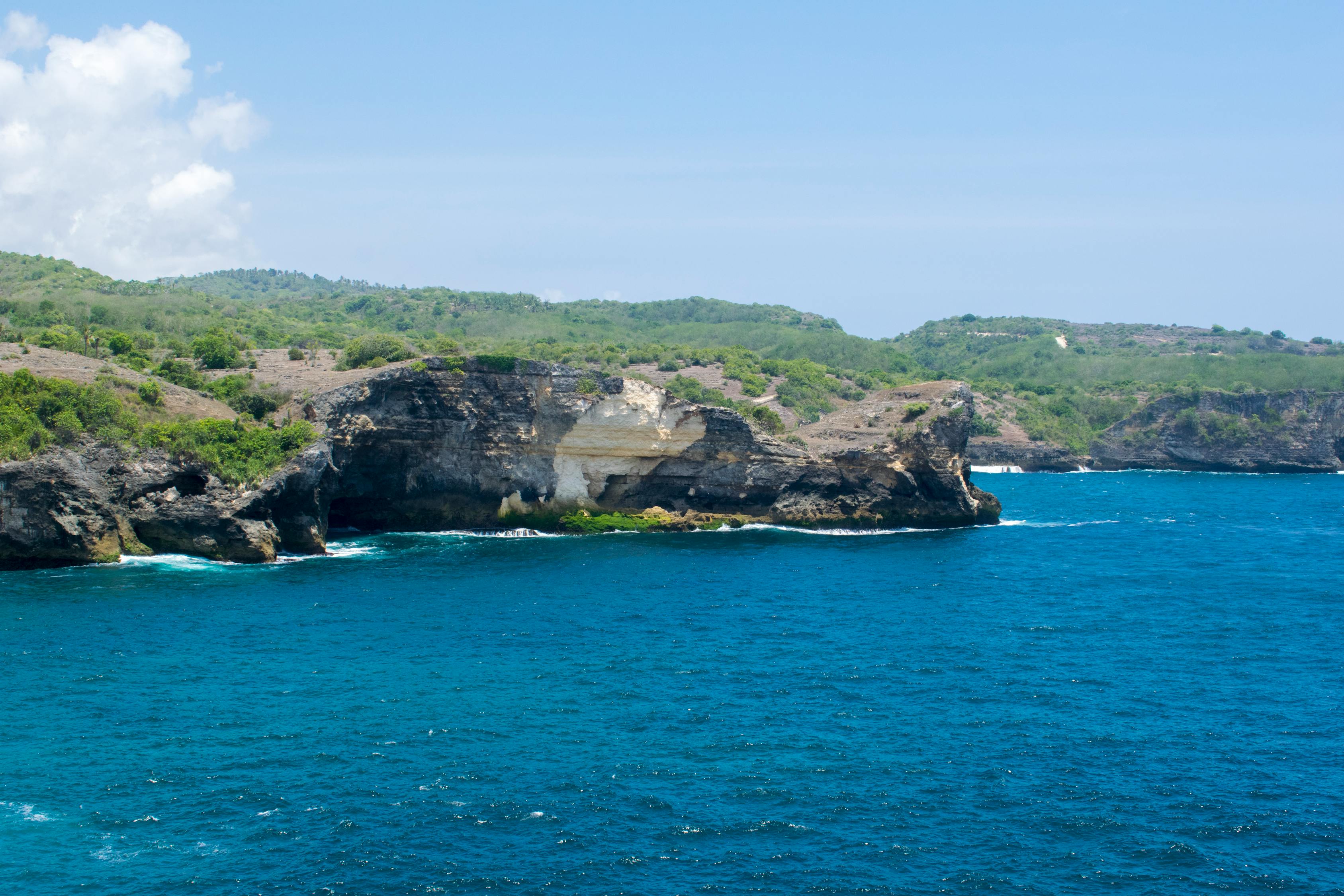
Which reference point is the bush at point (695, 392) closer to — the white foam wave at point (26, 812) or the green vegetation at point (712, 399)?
the green vegetation at point (712, 399)

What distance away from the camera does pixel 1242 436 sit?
12912 cm

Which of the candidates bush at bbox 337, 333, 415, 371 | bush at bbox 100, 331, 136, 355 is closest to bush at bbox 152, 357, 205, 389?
bush at bbox 100, 331, 136, 355

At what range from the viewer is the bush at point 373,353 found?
2805 inches

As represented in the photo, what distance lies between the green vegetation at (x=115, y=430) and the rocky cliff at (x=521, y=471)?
0.94 meters

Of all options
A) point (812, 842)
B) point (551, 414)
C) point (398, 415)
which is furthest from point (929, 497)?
point (812, 842)

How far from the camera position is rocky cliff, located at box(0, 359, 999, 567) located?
174 ft

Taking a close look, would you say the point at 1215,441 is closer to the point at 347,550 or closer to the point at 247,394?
the point at 347,550

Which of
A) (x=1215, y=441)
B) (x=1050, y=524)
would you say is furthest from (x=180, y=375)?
(x=1215, y=441)

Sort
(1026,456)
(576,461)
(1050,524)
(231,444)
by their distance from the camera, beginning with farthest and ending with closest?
1. (1026,456)
2. (1050,524)
3. (576,461)
4. (231,444)

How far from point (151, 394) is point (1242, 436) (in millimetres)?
123127

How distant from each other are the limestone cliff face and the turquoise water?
276 feet

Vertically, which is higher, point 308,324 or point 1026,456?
point 308,324

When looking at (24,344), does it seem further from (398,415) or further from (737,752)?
(737,752)

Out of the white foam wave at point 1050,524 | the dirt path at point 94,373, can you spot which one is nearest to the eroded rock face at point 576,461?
the white foam wave at point 1050,524
